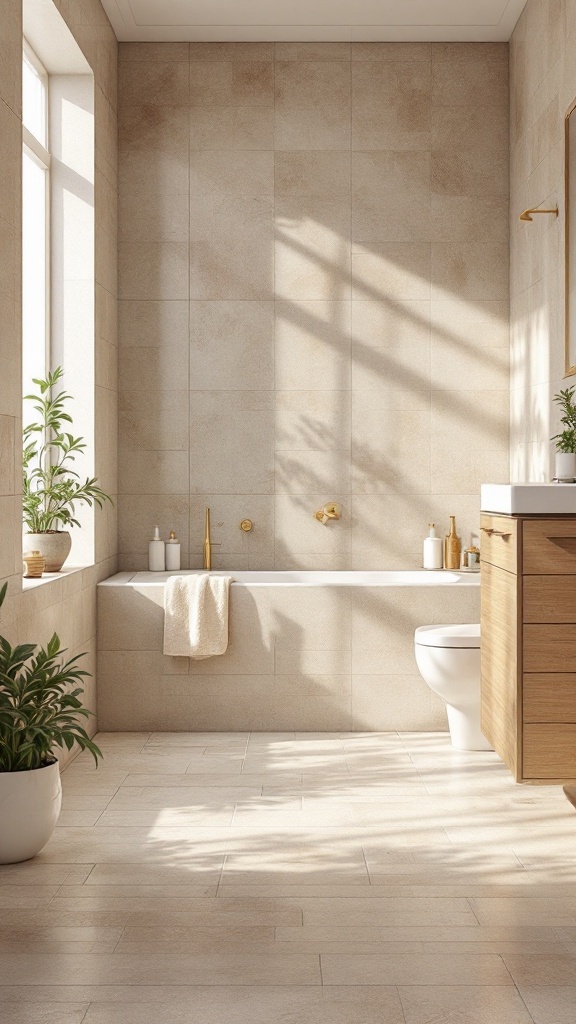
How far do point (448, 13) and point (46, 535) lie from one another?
114 inches

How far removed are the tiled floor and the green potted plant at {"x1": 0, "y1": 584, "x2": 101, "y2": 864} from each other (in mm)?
81

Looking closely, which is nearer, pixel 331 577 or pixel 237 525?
pixel 331 577

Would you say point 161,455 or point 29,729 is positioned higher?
point 161,455

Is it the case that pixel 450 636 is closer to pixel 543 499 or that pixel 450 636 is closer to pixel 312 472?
pixel 543 499

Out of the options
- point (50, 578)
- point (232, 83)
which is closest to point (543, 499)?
point (50, 578)

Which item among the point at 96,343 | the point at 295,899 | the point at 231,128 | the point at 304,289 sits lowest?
the point at 295,899

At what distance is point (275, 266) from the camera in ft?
16.0

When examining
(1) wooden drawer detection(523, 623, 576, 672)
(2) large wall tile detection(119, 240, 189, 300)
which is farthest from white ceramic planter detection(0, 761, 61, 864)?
(2) large wall tile detection(119, 240, 189, 300)

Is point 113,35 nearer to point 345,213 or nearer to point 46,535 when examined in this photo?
point 345,213

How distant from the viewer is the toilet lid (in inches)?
148

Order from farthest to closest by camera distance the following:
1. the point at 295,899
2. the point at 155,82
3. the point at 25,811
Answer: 1. the point at 155,82
2. the point at 25,811
3. the point at 295,899

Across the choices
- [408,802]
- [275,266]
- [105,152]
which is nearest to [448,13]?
[275,266]

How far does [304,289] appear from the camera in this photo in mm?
4863

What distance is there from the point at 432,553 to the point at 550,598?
5.96 ft
